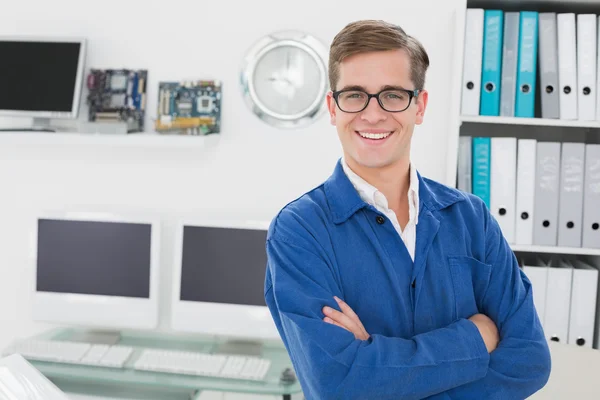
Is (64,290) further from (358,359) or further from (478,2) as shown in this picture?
(478,2)

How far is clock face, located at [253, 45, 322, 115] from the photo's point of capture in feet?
8.40

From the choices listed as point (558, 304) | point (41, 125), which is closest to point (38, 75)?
point (41, 125)

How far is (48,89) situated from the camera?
256 centimetres

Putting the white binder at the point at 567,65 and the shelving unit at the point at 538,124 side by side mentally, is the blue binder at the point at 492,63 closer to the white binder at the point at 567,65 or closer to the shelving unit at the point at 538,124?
the shelving unit at the point at 538,124

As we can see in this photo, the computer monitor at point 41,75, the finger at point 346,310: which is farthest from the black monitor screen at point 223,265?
the finger at point 346,310

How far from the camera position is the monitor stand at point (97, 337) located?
2520 millimetres

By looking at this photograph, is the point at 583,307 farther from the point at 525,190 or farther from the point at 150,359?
the point at 150,359

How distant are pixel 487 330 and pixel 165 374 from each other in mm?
1352

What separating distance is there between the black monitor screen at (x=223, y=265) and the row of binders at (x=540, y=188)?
32.8 inches

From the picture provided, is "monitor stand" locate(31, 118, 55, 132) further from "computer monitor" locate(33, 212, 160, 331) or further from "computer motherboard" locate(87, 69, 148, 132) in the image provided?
"computer monitor" locate(33, 212, 160, 331)

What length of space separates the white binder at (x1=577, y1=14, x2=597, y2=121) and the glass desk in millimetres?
1393

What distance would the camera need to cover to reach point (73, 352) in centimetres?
232

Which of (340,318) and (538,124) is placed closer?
(340,318)

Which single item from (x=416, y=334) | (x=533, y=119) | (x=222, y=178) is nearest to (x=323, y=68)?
(x=222, y=178)
